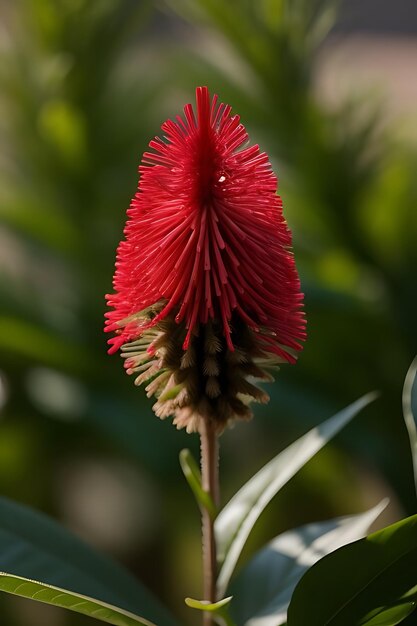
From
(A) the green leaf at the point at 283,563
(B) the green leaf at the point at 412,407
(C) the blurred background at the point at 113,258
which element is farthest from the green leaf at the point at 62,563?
(C) the blurred background at the point at 113,258

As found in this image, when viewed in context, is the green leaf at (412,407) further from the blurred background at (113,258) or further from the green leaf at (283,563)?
the blurred background at (113,258)

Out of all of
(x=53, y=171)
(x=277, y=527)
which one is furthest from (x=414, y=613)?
(x=53, y=171)

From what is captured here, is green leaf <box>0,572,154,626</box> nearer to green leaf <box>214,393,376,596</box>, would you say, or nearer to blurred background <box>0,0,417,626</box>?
green leaf <box>214,393,376,596</box>

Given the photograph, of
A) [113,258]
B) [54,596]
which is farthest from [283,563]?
[113,258]

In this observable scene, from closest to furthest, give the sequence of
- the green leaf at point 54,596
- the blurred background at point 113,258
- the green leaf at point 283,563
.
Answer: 1. the green leaf at point 54,596
2. the green leaf at point 283,563
3. the blurred background at point 113,258

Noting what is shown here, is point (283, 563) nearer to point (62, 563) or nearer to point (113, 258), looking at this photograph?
point (62, 563)

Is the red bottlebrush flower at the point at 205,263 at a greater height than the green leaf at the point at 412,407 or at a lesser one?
greater

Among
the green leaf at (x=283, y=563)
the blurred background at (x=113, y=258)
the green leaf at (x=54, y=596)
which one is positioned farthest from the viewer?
the blurred background at (x=113, y=258)

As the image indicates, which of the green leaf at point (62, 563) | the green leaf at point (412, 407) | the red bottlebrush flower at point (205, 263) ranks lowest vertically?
the green leaf at point (62, 563)
